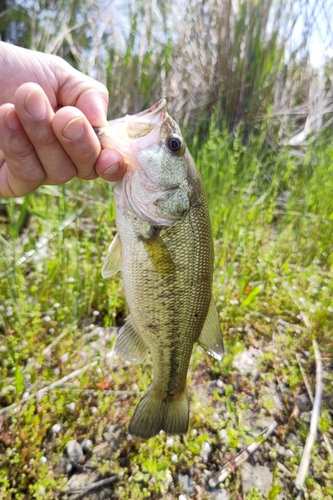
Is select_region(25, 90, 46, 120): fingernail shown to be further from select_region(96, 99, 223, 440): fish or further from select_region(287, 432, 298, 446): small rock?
select_region(287, 432, 298, 446): small rock

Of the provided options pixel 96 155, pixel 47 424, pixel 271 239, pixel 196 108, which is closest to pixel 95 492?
pixel 47 424

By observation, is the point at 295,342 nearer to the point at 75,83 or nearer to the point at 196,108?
the point at 75,83

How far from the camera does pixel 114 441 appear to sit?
1912 mm

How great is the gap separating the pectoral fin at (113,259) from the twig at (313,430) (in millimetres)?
1501

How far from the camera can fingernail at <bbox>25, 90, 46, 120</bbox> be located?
993mm

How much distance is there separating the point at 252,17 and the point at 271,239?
2.80m

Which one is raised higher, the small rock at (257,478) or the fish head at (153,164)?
the fish head at (153,164)

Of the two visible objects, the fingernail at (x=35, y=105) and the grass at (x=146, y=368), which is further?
the grass at (x=146, y=368)

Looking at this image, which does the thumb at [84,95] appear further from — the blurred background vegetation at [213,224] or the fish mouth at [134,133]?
the blurred background vegetation at [213,224]

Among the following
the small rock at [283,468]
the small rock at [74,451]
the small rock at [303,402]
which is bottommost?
the small rock at [283,468]

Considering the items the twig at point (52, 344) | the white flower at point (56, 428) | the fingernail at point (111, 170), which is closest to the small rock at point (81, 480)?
the white flower at point (56, 428)

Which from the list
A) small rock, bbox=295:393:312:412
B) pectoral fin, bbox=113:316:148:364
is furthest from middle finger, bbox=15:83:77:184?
small rock, bbox=295:393:312:412

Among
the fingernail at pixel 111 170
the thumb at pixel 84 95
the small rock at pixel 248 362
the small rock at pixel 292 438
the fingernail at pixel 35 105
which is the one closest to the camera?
the fingernail at pixel 35 105

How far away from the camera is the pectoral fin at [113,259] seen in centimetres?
140
